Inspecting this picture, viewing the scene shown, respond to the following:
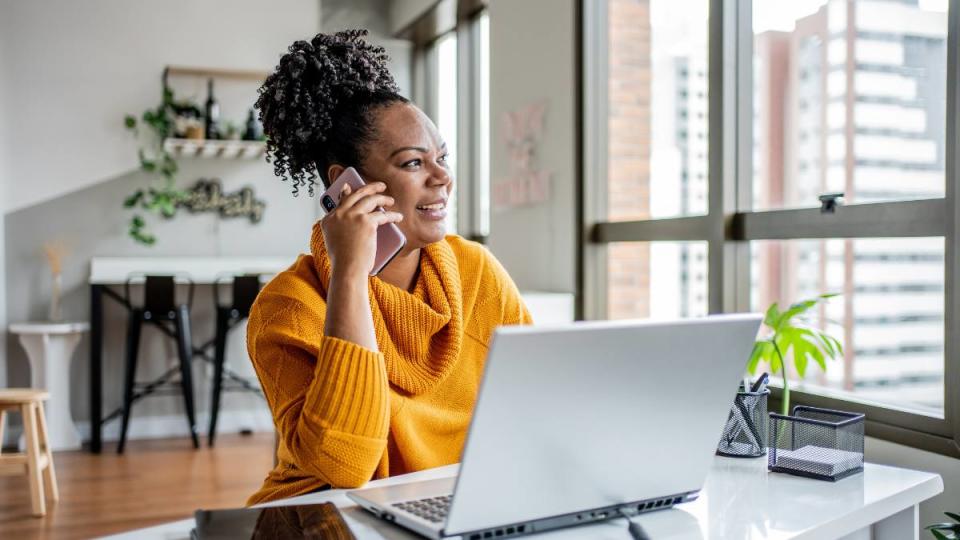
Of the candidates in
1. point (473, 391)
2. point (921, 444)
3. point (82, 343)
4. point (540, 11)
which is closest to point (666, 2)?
point (540, 11)

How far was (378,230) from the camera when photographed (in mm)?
1481

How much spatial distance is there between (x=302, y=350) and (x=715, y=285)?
5.71ft

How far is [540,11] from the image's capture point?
3865 mm

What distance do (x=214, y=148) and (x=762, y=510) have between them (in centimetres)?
463

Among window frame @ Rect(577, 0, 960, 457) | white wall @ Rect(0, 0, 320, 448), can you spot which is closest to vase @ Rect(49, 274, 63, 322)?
white wall @ Rect(0, 0, 320, 448)

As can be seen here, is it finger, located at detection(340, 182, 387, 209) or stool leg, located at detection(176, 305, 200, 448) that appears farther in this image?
stool leg, located at detection(176, 305, 200, 448)

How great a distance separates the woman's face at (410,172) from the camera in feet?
5.04

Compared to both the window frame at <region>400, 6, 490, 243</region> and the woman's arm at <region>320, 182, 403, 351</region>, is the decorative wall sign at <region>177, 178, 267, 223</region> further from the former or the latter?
the woman's arm at <region>320, 182, 403, 351</region>

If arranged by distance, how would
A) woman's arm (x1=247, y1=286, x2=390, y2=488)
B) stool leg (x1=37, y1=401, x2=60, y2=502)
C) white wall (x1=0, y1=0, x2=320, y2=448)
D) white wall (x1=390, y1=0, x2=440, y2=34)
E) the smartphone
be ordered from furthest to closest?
white wall (x1=390, y1=0, x2=440, y2=34) → white wall (x1=0, y1=0, x2=320, y2=448) → stool leg (x1=37, y1=401, x2=60, y2=502) → the smartphone → woman's arm (x1=247, y1=286, x2=390, y2=488)

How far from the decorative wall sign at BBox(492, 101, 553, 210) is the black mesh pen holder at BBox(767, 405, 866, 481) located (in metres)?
2.49

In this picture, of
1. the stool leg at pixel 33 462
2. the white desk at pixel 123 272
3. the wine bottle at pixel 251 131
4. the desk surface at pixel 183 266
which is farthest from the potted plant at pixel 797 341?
the wine bottle at pixel 251 131

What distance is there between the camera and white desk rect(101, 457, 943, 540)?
3.37ft

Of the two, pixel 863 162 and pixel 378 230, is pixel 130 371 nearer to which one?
pixel 378 230

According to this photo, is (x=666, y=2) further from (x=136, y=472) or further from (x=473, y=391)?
(x=136, y=472)
